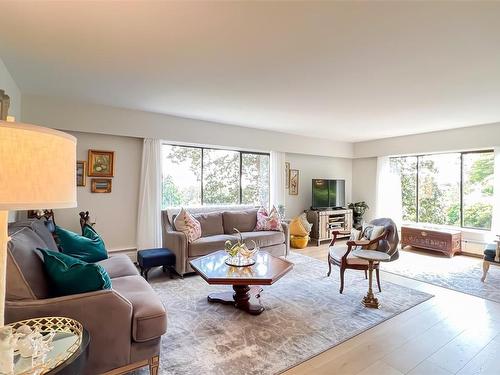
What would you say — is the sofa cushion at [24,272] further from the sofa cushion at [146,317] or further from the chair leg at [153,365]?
the chair leg at [153,365]

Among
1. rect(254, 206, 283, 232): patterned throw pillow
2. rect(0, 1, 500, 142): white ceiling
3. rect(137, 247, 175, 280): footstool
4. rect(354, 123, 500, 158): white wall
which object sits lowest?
rect(137, 247, 175, 280): footstool

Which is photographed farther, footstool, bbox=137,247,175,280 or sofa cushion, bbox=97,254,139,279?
footstool, bbox=137,247,175,280

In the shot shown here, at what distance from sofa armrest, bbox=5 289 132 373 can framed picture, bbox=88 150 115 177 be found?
2.97 m

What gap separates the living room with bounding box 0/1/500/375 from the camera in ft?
5.33

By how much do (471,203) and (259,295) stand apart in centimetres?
499

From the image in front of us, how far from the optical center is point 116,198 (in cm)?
429

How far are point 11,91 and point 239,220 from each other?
140 inches

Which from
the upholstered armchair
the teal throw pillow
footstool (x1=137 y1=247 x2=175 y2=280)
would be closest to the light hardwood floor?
the upholstered armchair

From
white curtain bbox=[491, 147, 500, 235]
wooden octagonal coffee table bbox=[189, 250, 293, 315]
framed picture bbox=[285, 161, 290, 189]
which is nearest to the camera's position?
wooden octagonal coffee table bbox=[189, 250, 293, 315]

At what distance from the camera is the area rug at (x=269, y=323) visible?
2.00 metres

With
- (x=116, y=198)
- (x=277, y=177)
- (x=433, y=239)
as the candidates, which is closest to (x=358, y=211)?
(x=433, y=239)

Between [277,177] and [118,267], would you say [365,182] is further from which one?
Answer: [118,267]

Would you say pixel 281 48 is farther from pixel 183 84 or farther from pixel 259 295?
pixel 259 295

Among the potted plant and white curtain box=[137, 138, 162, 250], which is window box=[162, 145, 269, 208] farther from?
the potted plant
